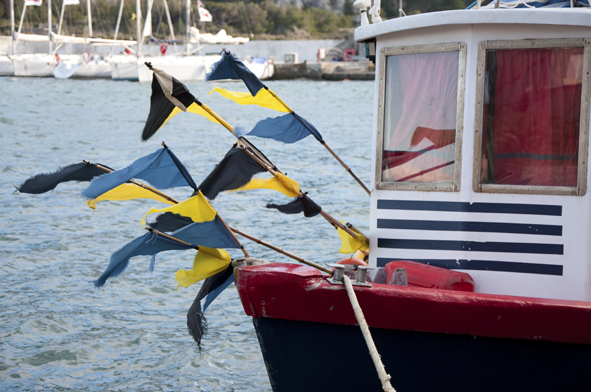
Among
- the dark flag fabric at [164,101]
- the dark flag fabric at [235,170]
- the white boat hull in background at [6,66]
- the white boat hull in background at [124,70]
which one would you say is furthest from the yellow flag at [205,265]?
the white boat hull in background at [6,66]

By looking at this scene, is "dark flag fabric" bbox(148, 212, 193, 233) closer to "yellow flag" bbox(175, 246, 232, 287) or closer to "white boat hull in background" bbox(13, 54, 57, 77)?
"yellow flag" bbox(175, 246, 232, 287)

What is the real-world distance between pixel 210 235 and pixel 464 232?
1759mm

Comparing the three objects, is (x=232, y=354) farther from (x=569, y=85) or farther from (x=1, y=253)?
(x=1, y=253)

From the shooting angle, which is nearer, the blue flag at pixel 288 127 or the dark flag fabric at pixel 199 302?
the dark flag fabric at pixel 199 302

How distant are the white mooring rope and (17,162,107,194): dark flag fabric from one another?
249 cm

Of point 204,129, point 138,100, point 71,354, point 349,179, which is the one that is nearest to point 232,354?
point 71,354

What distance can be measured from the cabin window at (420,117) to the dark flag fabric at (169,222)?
146 centimetres

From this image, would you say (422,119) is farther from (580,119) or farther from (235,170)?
(235,170)

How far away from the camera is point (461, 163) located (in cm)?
499

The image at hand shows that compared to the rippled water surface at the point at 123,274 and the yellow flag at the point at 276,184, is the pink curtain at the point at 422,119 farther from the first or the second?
the rippled water surface at the point at 123,274

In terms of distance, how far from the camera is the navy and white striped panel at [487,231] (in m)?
4.81

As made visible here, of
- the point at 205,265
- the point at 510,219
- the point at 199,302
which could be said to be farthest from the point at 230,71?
the point at 510,219

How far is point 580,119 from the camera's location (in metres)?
4.80

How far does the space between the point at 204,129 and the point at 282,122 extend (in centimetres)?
2094
